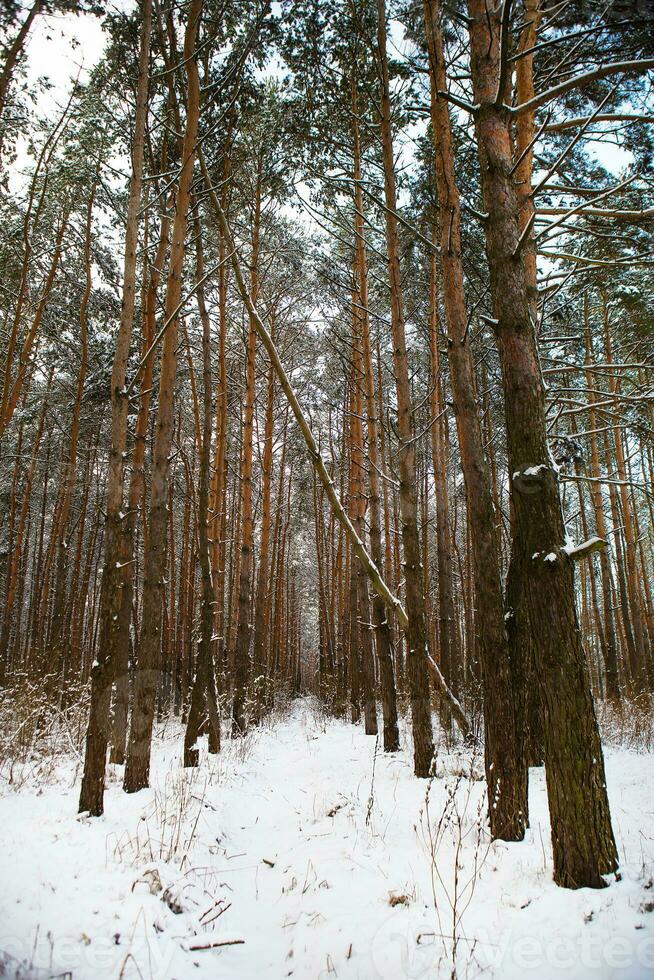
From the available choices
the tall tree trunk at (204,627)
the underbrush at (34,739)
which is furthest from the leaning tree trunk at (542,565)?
the underbrush at (34,739)

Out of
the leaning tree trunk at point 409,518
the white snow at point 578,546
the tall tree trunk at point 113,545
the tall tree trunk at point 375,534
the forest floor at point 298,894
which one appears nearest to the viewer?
the forest floor at point 298,894

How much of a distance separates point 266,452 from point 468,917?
894cm

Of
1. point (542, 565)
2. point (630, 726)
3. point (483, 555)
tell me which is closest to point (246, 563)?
point (483, 555)

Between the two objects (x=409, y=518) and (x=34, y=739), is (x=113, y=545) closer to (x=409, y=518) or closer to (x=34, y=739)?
(x=409, y=518)

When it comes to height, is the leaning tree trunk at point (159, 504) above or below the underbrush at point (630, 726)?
above

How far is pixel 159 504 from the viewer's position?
5105 millimetres

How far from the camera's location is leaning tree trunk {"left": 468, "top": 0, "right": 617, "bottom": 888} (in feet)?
7.65

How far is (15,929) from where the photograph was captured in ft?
6.74

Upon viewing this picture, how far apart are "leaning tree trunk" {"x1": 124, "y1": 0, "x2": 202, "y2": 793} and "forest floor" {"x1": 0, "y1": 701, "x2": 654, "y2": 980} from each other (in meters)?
0.44

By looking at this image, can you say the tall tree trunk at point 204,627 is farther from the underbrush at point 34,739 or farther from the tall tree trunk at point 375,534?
the tall tree trunk at point 375,534

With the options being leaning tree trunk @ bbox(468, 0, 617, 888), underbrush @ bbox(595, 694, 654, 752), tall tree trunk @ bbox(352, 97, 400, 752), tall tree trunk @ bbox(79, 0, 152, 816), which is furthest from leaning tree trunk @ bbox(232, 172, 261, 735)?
leaning tree trunk @ bbox(468, 0, 617, 888)

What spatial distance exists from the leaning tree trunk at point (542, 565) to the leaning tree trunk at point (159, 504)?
290cm

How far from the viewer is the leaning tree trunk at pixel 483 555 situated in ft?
10.7

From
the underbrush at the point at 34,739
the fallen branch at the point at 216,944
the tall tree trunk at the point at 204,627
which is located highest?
the tall tree trunk at the point at 204,627
